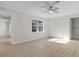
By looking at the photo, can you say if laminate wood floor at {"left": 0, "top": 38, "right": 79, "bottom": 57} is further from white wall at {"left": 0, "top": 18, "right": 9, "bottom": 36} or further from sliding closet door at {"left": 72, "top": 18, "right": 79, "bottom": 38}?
white wall at {"left": 0, "top": 18, "right": 9, "bottom": 36}

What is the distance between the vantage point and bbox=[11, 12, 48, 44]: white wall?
5512 millimetres

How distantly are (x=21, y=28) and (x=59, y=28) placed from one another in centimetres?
400

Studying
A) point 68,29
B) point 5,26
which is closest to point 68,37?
point 68,29

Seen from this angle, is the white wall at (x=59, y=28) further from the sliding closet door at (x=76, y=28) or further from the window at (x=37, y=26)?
the sliding closet door at (x=76, y=28)

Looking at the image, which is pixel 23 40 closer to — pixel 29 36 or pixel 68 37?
pixel 29 36

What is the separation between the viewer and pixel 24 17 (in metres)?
6.29

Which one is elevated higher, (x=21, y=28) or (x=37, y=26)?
(x=37, y=26)

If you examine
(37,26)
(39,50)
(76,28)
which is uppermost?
(37,26)

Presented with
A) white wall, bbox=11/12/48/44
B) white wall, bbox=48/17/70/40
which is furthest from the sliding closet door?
white wall, bbox=11/12/48/44

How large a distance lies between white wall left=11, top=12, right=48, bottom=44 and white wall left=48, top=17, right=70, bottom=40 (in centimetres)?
235

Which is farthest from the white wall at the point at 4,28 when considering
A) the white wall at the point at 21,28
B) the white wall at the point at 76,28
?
the white wall at the point at 76,28

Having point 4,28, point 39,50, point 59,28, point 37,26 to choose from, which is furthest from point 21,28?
point 4,28

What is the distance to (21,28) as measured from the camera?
6062mm

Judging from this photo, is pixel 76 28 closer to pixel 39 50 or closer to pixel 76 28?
pixel 76 28
